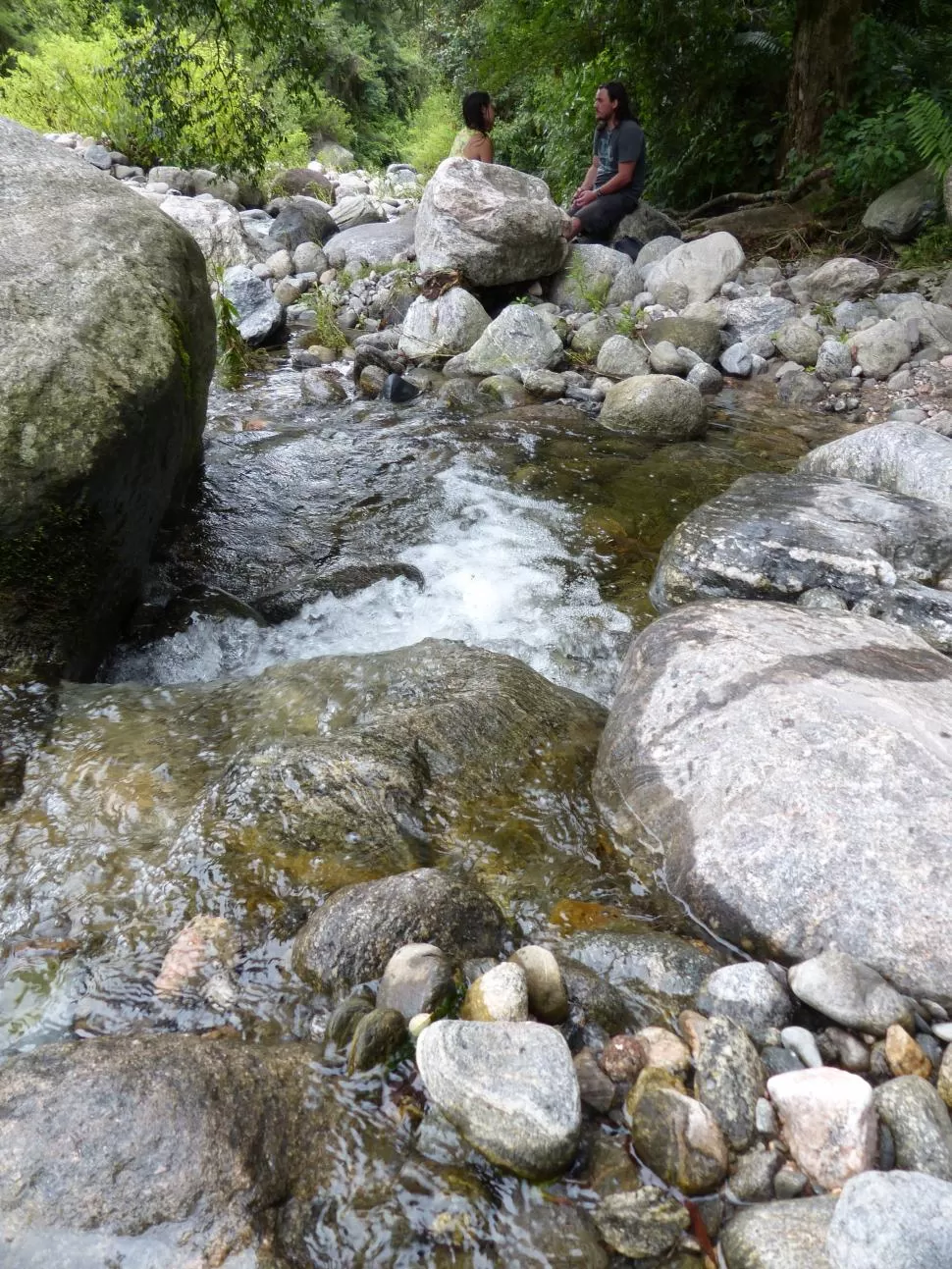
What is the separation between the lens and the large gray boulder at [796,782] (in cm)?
211

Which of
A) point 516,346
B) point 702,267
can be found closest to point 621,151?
point 702,267

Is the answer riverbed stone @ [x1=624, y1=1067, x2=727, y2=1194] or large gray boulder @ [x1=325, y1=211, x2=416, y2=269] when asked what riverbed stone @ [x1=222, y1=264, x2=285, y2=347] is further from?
riverbed stone @ [x1=624, y1=1067, x2=727, y2=1194]

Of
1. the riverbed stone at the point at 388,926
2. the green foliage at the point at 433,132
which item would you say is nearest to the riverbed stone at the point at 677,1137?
the riverbed stone at the point at 388,926

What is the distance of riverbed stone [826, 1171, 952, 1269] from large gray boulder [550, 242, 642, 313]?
8.37 metres

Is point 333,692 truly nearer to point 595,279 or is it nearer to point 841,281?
point 595,279

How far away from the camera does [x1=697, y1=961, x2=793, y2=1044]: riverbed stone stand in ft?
6.35

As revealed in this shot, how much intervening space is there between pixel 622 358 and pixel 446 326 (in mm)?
1945

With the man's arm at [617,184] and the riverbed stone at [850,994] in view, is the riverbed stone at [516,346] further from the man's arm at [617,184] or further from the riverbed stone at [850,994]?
the riverbed stone at [850,994]

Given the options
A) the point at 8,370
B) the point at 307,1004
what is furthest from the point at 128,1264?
the point at 8,370

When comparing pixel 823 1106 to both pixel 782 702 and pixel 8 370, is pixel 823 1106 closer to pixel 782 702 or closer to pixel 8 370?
pixel 782 702

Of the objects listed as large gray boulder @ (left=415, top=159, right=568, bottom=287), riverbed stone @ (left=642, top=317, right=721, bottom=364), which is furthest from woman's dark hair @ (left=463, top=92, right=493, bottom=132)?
riverbed stone @ (left=642, top=317, right=721, bottom=364)

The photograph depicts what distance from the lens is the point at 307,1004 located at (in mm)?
2043

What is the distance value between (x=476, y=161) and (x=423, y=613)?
22.0ft

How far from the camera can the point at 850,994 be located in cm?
192
